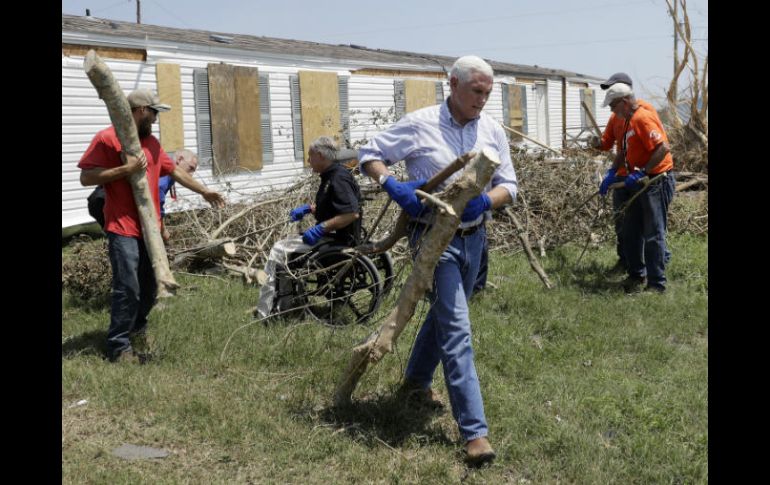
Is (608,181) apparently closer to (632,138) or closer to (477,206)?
(632,138)

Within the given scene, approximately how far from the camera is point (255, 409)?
452 cm

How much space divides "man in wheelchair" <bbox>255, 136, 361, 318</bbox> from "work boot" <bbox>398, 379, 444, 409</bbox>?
1.80 m

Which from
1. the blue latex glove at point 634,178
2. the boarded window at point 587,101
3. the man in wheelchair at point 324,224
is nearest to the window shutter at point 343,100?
the blue latex glove at point 634,178

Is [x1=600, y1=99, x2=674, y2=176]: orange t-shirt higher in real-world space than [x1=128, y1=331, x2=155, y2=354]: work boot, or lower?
higher

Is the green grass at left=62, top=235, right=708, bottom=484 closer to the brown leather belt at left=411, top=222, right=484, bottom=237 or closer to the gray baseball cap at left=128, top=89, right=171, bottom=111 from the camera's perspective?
the brown leather belt at left=411, top=222, right=484, bottom=237

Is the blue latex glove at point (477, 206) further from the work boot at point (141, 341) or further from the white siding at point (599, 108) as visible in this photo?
the white siding at point (599, 108)

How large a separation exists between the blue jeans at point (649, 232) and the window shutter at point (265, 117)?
843 cm

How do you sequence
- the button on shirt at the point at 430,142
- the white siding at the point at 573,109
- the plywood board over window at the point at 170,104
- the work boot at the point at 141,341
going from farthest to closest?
1. the white siding at the point at 573,109
2. the plywood board over window at the point at 170,104
3. the work boot at the point at 141,341
4. the button on shirt at the point at 430,142

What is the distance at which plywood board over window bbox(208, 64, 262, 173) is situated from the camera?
13477 millimetres

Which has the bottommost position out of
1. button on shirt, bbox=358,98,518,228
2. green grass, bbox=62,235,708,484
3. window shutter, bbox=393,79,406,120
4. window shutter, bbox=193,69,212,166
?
green grass, bbox=62,235,708,484

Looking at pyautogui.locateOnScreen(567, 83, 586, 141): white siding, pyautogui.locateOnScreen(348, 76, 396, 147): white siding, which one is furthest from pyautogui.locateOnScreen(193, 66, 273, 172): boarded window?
pyautogui.locateOnScreen(567, 83, 586, 141): white siding

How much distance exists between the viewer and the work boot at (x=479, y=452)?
378cm
